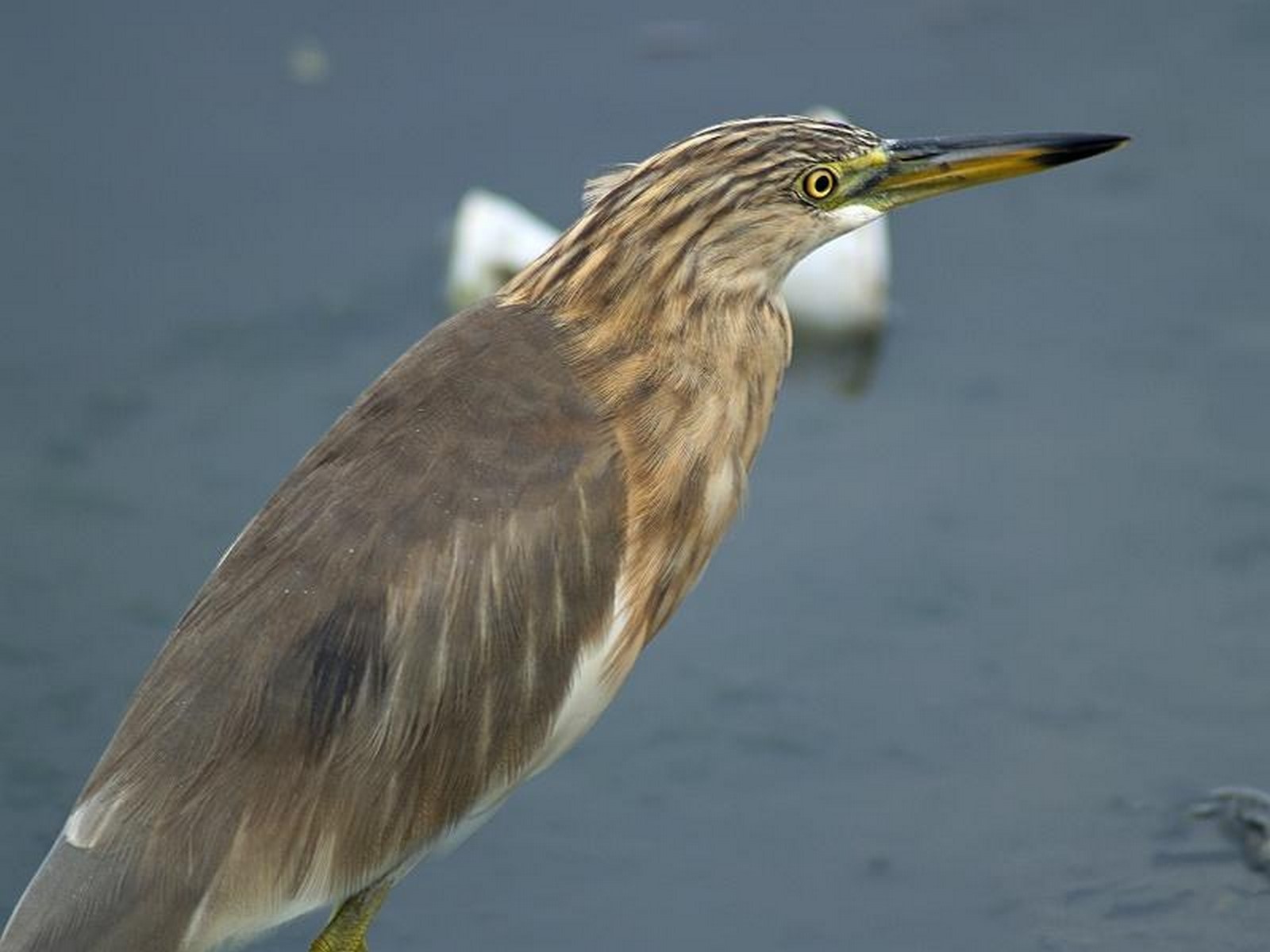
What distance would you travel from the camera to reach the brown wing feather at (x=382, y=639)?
3545 millimetres

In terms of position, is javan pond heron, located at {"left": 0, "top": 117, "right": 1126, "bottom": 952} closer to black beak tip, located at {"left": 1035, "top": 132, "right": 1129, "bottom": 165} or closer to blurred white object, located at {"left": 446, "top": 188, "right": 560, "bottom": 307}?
black beak tip, located at {"left": 1035, "top": 132, "right": 1129, "bottom": 165}

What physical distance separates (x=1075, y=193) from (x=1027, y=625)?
136cm

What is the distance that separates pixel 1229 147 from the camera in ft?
19.3

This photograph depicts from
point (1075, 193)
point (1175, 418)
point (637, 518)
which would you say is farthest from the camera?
point (1075, 193)

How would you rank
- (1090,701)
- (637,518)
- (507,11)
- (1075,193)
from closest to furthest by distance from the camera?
(637,518) → (1090,701) → (1075,193) → (507,11)

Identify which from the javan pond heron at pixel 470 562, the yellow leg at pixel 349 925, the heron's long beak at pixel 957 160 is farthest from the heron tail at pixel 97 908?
the heron's long beak at pixel 957 160

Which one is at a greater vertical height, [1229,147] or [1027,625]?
[1229,147]

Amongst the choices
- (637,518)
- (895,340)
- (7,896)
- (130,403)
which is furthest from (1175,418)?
(7,896)

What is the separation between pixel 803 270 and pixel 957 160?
1.47 m

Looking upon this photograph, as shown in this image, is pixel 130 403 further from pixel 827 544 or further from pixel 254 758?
pixel 254 758

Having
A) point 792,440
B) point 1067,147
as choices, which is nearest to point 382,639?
point 1067,147

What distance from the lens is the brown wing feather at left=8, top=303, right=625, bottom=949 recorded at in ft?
11.6

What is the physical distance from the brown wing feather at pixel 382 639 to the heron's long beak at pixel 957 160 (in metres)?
0.58

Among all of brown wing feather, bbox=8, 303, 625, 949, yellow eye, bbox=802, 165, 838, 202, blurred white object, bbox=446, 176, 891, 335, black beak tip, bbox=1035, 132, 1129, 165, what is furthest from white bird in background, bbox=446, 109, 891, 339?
brown wing feather, bbox=8, 303, 625, 949
